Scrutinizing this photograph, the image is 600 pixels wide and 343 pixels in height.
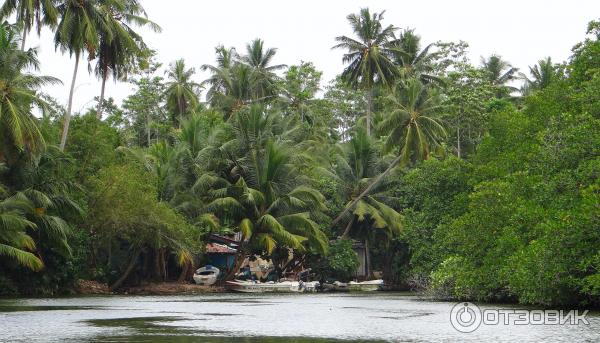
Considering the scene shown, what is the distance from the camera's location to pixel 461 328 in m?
16.5

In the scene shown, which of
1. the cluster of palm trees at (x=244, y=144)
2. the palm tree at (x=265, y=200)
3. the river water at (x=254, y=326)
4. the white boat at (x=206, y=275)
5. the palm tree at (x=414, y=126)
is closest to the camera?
the river water at (x=254, y=326)

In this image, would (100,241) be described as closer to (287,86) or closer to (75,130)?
(75,130)

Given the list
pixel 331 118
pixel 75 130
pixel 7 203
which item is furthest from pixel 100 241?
pixel 331 118

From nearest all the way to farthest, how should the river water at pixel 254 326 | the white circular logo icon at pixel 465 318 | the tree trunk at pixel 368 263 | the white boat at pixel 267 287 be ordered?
1. the river water at pixel 254 326
2. the white circular logo icon at pixel 465 318
3. the white boat at pixel 267 287
4. the tree trunk at pixel 368 263

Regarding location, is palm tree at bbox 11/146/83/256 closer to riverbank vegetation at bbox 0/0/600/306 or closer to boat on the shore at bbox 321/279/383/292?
riverbank vegetation at bbox 0/0/600/306

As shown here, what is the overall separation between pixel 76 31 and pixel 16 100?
6.94m

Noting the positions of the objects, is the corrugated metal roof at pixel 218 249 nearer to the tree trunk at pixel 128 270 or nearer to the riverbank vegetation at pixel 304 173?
the riverbank vegetation at pixel 304 173

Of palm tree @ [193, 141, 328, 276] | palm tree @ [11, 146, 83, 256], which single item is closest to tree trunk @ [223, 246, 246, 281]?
palm tree @ [193, 141, 328, 276]

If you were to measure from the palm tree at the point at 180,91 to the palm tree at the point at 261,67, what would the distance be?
16.6 feet

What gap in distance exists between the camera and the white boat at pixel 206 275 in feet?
132

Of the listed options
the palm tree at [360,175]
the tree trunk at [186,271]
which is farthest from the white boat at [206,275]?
the palm tree at [360,175]

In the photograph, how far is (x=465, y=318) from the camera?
19.4 m

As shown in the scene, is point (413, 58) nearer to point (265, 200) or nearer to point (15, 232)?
point (265, 200)

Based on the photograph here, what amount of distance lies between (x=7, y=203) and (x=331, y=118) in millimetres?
36670
